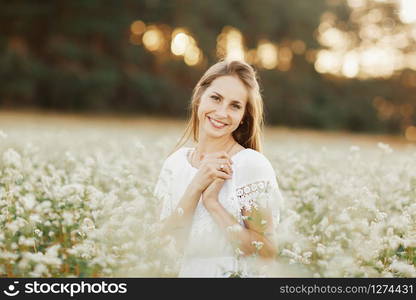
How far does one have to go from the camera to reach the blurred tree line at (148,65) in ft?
110

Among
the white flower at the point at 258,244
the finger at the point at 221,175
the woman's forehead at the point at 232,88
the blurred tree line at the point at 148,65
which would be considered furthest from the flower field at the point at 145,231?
the blurred tree line at the point at 148,65

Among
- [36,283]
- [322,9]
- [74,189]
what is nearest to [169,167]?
[74,189]

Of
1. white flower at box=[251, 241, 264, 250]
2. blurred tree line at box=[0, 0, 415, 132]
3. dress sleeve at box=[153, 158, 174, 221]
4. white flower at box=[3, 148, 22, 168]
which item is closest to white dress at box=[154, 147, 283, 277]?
dress sleeve at box=[153, 158, 174, 221]

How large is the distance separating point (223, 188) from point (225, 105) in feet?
1.98

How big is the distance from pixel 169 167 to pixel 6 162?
5.72ft

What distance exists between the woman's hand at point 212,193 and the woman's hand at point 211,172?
0.02m

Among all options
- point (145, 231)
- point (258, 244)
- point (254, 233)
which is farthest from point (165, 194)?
point (258, 244)

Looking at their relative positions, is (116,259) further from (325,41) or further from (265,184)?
(325,41)

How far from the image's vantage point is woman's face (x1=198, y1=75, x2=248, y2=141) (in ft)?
13.2

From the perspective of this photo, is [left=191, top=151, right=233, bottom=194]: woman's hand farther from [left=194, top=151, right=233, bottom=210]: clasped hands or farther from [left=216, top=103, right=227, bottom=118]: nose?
[left=216, top=103, right=227, bottom=118]: nose

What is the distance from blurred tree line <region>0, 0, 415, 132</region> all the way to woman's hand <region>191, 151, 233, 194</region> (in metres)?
30.4

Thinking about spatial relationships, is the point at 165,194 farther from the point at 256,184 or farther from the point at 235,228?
the point at 235,228

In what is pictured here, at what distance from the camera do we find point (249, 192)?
12.3ft

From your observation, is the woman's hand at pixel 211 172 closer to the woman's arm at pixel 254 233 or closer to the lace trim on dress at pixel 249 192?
the lace trim on dress at pixel 249 192
